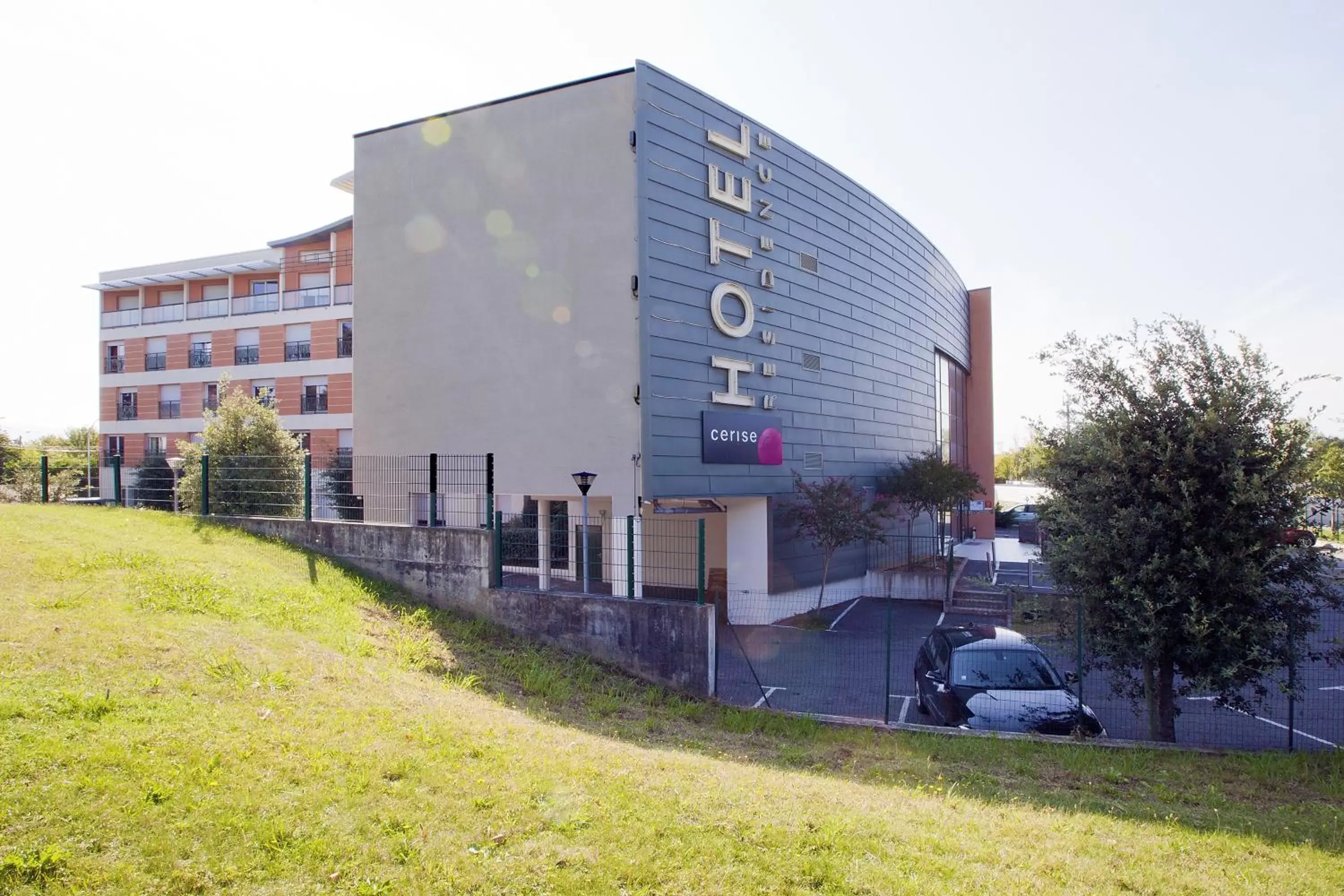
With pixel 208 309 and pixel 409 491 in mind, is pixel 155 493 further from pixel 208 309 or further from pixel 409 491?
pixel 208 309

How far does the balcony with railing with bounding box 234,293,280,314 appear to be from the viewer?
1282 inches

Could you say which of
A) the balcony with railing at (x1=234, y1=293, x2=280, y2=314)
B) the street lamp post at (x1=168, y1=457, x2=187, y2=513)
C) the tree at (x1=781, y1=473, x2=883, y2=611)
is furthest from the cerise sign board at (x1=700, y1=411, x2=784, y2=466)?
the balcony with railing at (x1=234, y1=293, x2=280, y2=314)

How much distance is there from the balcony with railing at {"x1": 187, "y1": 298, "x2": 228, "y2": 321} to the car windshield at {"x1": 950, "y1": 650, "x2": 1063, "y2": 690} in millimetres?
33390

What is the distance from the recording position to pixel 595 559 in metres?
12.7

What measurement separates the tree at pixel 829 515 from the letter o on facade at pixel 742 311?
380cm

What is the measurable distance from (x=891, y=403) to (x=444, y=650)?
675 inches

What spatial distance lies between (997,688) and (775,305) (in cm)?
1079

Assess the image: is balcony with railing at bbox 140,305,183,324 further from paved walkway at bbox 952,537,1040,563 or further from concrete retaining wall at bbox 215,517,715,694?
paved walkway at bbox 952,537,1040,563

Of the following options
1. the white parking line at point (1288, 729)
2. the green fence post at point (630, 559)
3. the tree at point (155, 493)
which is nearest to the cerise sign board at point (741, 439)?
the green fence post at point (630, 559)

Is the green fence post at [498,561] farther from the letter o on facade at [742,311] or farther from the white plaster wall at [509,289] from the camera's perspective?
the letter o on facade at [742,311]

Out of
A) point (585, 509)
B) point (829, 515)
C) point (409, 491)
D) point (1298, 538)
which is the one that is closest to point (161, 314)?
point (409, 491)

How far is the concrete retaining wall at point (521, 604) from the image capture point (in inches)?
399

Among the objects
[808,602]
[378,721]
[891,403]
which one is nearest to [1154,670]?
[378,721]

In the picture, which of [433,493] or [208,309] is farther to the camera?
[208,309]
